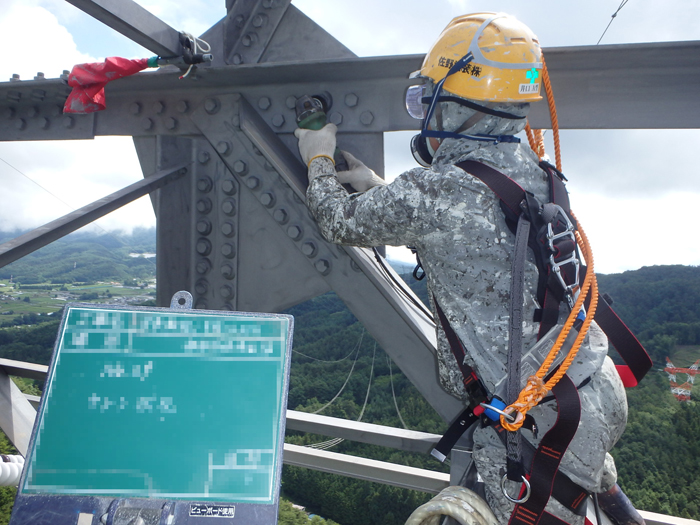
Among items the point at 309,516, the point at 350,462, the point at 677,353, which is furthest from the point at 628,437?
the point at 309,516

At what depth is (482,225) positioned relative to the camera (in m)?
1.57

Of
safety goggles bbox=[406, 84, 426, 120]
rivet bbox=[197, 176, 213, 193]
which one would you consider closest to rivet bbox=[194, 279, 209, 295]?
rivet bbox=[197, 176, 213, 193]

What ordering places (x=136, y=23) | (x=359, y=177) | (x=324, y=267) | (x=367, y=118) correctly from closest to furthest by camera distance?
(x=136, y=23), (x=359, y=177), (x=367, y=118), (x=324, y=267)

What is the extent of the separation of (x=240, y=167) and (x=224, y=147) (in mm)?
141

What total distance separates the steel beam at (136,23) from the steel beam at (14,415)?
2150 mm

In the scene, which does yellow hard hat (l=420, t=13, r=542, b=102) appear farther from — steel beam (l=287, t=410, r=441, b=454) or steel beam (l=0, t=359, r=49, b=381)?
steel beam (l=0, t=359, r=49, b=381)

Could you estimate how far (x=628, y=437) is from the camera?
23.9ft

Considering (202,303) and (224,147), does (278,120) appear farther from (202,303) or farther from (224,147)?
(202,303)

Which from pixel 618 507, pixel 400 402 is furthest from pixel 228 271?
pixel 400 402

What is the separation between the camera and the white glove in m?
2.22

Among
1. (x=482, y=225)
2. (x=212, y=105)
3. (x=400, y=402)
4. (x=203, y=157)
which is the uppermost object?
(x=212, y=105)

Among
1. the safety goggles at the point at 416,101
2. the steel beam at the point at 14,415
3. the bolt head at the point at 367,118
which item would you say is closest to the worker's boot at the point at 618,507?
the safety goggles at the point at 416,101

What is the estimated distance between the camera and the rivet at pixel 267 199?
2.64m

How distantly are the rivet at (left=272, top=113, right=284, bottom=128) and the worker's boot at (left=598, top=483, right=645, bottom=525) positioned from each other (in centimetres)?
224
